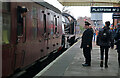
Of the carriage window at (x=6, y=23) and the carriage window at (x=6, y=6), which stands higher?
the carriage window at (x=6, y=6)

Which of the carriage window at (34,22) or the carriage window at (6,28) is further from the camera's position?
the carriage window at (34,22)

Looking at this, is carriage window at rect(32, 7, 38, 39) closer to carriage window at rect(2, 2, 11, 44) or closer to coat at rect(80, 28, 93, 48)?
coat at rect(80, 28, 93, 48)

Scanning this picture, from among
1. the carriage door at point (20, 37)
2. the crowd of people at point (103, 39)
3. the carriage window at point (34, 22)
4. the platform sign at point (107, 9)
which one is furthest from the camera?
the platform sign at point (107, 9)

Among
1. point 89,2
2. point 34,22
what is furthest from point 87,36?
point 89,2

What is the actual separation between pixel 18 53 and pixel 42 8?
3869mm

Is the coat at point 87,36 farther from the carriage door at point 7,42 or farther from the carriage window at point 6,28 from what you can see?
the carriage window at point 6,28

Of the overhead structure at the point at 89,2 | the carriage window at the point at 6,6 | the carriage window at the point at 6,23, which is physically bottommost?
the carriage window at the point at 6,23

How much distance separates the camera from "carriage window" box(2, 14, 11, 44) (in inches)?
249

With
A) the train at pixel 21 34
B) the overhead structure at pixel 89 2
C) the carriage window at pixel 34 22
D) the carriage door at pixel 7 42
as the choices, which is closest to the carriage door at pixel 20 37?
the train at pixel 21 34

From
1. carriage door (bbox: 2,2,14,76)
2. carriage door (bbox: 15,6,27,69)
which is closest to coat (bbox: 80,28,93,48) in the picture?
carriage door (bbox: 15,6,27,69)

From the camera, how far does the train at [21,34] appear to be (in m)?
6.51

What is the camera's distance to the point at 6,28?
6.54 m

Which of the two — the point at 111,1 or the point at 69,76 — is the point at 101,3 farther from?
the point at 69,76

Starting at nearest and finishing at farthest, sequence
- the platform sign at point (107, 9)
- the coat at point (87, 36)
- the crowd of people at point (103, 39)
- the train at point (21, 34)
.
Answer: the train at point (21, 34), the crowd of people at point (103, 39), the coat at point (87, 36), the platform sign at point (107, 9)
